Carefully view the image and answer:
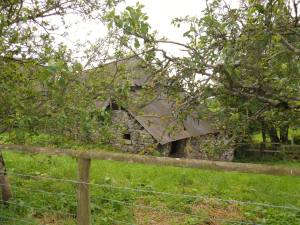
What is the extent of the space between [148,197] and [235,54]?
4.82 meters

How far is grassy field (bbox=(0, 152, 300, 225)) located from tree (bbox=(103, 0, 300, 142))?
3.65 feet

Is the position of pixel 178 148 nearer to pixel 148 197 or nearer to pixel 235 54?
pixel 148 197

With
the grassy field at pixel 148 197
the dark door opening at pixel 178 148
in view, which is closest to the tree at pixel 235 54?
the grassy field at pixel 148 197

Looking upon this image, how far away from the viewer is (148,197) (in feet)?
25.0

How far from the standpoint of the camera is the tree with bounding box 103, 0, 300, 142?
336 centimetres

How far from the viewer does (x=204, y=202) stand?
7.51 m

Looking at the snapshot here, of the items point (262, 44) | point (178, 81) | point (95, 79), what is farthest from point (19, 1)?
point (262, 44)

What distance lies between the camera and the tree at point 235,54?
3.36 m

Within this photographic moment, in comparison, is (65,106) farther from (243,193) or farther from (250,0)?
(243,193)

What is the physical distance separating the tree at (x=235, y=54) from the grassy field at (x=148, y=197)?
1.11 m

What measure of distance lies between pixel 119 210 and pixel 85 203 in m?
3.04

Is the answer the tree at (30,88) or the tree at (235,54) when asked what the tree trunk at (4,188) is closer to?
the tree at (30,88)

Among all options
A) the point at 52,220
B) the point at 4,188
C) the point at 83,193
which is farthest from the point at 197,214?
the point at 83,193

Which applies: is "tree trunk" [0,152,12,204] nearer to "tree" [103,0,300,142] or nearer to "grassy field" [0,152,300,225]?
"grassy field" [0,152,300,225]
